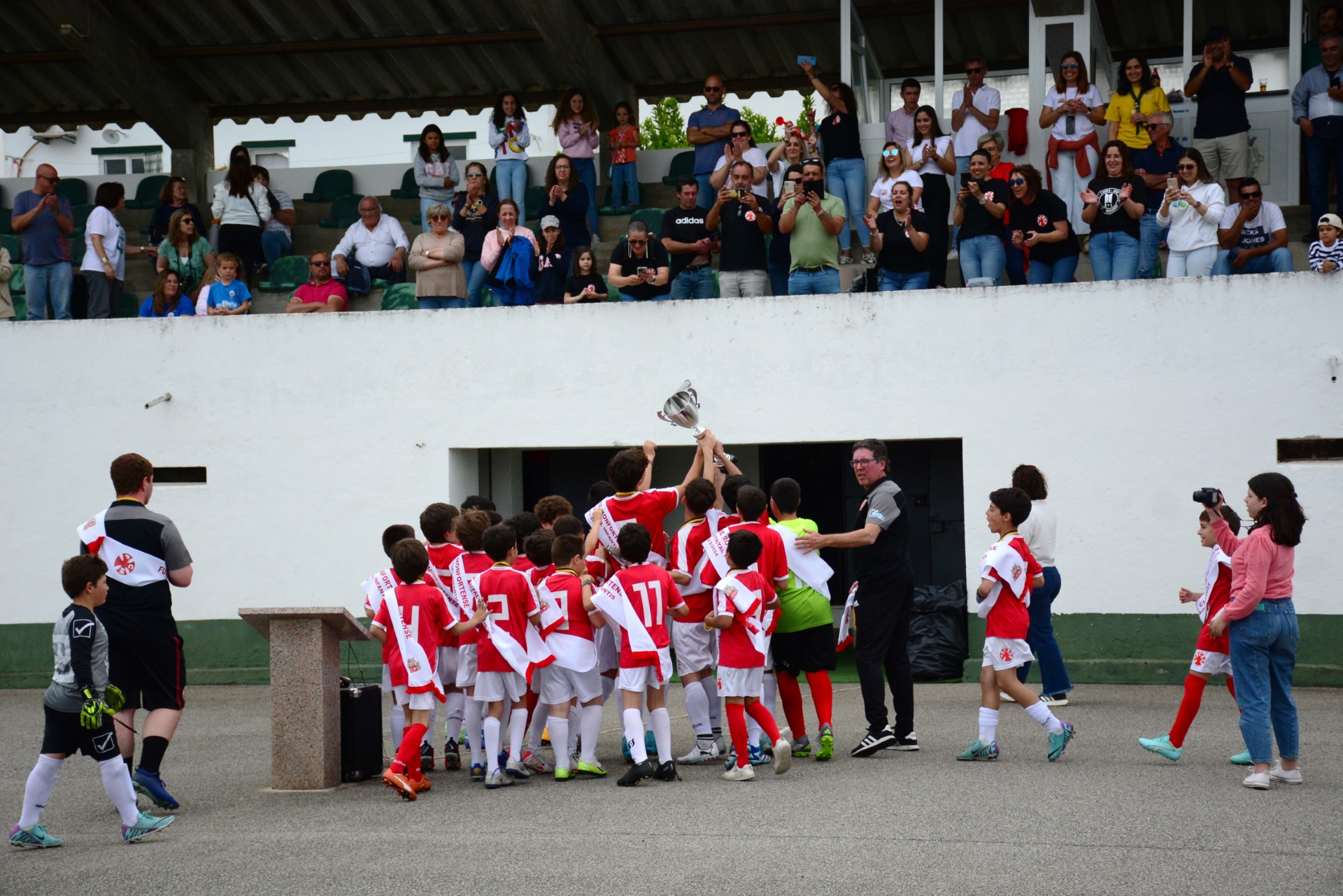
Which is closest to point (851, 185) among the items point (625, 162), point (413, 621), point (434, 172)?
point (625, 162)

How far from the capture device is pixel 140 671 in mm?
7324

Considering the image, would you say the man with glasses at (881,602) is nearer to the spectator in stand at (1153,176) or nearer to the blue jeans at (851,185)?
the spectator in stand at (1153,176)

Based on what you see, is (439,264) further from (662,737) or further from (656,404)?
(662,737)

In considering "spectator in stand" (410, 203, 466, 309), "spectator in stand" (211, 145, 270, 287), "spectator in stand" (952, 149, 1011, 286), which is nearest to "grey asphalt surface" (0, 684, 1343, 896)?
"spectator in stand" (952, 149, 1011, 286)

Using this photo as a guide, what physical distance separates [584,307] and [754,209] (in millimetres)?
1728

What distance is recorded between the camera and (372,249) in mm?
14750

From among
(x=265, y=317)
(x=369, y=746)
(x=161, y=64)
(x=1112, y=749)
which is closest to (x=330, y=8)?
(x=161, y=64)

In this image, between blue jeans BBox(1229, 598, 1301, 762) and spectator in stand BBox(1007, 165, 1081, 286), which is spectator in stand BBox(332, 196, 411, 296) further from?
blue jeans BBox(1229, 598, 1301, 762)

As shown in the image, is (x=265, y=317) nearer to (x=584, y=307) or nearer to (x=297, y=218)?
(x=584, y=307)

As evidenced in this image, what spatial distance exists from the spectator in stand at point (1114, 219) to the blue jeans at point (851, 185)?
2.26 meters

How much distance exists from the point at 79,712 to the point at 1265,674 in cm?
555

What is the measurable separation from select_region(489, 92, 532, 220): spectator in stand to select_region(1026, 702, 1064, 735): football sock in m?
9.19

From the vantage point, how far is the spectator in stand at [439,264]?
43.5 ft

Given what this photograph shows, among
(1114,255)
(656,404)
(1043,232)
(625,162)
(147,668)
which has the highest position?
(625,162)
